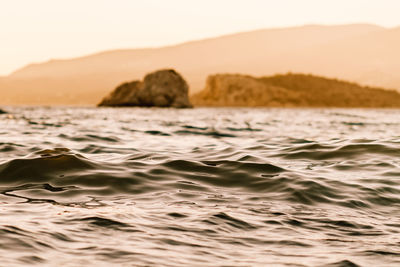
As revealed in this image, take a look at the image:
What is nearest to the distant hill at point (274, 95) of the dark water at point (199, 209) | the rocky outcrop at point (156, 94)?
the rocky outcrop at point (156, 94)

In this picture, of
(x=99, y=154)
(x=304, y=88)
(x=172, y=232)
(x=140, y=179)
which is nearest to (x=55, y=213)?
(x=172, y=232)

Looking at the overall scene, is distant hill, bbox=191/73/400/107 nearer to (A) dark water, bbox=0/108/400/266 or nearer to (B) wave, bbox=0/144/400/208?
(A) dark water, bbox=0/108/400/266

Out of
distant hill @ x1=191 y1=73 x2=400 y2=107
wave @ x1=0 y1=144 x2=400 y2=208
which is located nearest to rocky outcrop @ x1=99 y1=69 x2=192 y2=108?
distant hill @ x1=191 y1=73 x2=400 y2=107

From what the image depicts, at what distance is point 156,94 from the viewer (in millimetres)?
106812

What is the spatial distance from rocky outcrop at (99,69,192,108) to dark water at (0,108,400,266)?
93.2 metres

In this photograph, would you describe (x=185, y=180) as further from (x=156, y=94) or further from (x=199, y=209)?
(x=156, y=94)

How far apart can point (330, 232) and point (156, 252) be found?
7.37 ft

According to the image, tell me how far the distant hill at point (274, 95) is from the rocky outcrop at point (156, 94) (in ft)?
151

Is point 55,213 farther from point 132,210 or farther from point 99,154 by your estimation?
point 99,154

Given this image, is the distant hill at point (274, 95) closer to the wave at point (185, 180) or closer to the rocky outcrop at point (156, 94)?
the rocky outcrop at point (156, 94)

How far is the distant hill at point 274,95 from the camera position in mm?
156250

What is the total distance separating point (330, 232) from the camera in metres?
6.65

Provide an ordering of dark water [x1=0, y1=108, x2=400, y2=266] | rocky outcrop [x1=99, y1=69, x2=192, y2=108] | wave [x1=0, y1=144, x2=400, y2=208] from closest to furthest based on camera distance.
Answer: dark water [x1=0, y1=108, x2=400, y2=266]
wave [x1=0, y1=144, x2=400, y2=208]
rocky outcrop [x1=99, y1=69, x2=192, y2=108]

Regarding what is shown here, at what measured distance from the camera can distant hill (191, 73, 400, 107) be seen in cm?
15625
